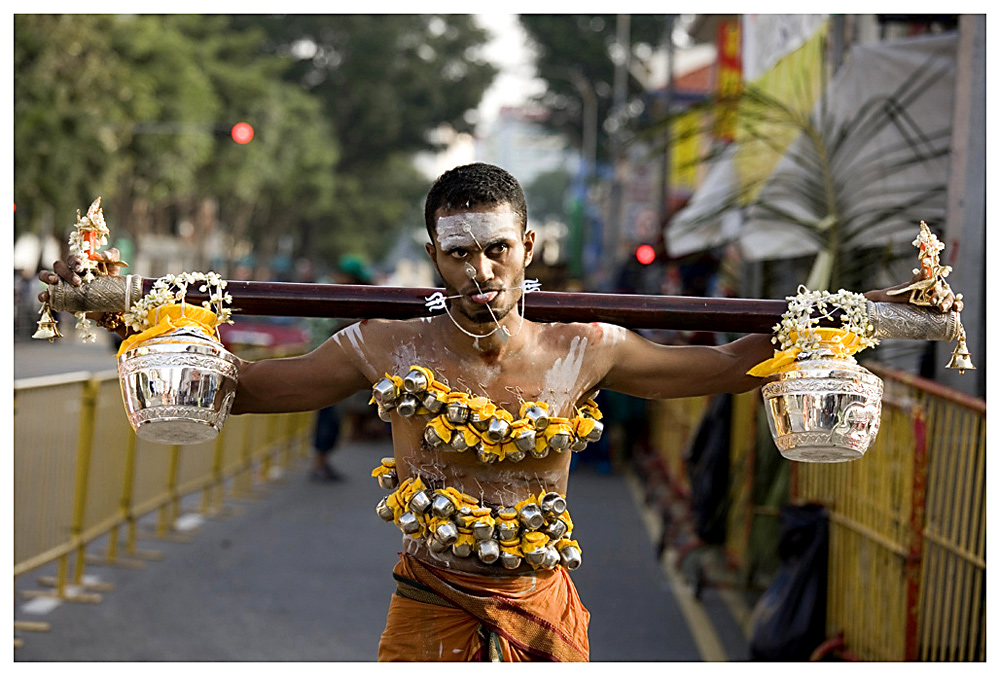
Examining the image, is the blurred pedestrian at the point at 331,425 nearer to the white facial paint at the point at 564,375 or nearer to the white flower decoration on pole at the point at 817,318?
the white facial paint at the point at 564,375

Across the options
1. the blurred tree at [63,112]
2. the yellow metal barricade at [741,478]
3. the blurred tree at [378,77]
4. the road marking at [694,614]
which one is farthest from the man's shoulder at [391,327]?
the blurred tree at [378,77]

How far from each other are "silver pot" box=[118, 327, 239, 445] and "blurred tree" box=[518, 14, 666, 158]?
33529mm

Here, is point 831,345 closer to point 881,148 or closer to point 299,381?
point 299,381

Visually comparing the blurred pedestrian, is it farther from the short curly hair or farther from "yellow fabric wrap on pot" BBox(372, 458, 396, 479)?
the short curly hair

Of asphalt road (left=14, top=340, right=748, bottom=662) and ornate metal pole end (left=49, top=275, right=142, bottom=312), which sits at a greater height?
Result: ornate metal pole end (left=49, top=275, right=142, bottom=312)

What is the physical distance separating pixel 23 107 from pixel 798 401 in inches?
915

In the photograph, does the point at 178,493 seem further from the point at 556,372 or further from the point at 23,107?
the point at 23,107

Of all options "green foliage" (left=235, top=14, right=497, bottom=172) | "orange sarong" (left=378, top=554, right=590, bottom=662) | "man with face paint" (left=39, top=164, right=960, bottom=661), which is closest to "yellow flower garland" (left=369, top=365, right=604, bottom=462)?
"man with face paint" (left=39, top=164, right=960, bottom=661)

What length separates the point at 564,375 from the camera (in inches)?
146

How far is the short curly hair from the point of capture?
3.50 meters

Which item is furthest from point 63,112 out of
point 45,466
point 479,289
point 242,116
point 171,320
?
point 479,289

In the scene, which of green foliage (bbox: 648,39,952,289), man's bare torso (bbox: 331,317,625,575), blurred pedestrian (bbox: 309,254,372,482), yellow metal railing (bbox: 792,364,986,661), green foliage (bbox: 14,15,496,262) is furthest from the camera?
green foliage (bbox: 14,15,496,262)

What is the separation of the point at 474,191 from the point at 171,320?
915 millimetres

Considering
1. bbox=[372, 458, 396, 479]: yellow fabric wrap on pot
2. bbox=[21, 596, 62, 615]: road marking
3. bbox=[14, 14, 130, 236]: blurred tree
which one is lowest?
bbox=[21, 596, 62, 615]: road marking
